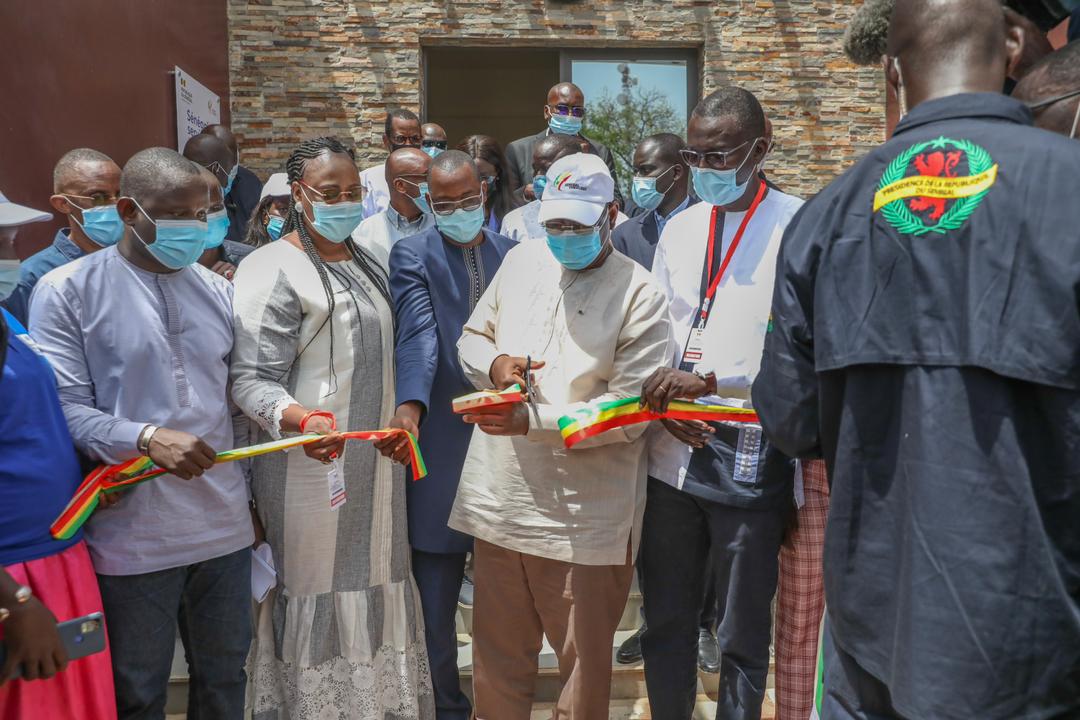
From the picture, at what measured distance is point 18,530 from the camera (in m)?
2.57

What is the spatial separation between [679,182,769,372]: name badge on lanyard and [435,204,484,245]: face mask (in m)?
0.97

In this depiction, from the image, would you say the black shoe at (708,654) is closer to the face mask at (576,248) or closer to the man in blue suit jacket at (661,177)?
the face mask at (576,248)

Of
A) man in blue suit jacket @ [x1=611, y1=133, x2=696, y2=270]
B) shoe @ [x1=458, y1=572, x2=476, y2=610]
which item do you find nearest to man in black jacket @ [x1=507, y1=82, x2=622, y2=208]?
→ man in blue suit jacket @ [x1=611, y1=133, x2=696, y2=270]

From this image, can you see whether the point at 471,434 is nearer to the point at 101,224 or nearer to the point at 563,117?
the point at 101,224

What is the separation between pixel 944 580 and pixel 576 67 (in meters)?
8.11

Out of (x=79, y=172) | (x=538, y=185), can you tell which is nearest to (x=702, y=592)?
(x=79, y=172)

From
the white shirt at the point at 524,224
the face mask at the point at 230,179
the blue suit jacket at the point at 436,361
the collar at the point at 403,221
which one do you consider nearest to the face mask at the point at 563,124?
the white shirt at the point at 524,224

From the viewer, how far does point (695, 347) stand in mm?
3256

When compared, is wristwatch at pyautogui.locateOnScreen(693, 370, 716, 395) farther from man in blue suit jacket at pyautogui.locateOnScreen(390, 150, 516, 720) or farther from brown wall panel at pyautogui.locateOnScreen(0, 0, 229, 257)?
brown wall panel at pyautogui.locateOnScreen(0, 0, 229, 257)

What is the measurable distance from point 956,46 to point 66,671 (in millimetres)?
2795

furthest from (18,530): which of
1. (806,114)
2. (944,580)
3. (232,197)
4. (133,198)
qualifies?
(806,114)

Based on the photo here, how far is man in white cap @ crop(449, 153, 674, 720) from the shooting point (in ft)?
10.4

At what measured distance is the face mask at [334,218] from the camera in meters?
3.46

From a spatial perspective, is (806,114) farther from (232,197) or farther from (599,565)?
(599,565)
